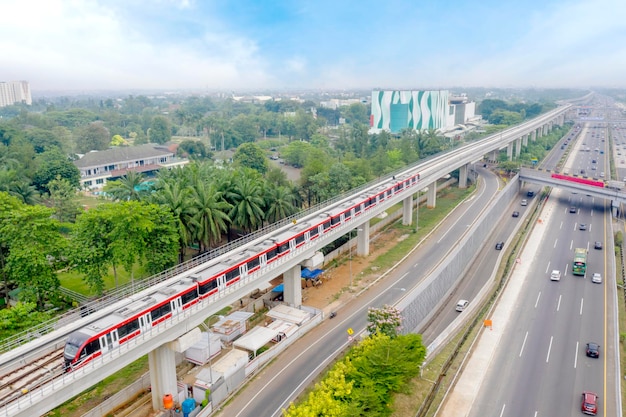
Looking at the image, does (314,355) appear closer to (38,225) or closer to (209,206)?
(209,206)

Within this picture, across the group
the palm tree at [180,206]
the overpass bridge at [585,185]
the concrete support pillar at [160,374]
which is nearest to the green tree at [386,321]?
the concrete support pillar at [160,374]

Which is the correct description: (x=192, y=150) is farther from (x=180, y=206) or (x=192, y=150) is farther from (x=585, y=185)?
(x=585, y=185)

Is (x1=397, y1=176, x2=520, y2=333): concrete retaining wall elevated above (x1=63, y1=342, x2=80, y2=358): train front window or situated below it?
below

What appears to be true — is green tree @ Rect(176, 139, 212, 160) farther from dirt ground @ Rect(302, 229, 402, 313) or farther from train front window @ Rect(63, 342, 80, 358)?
train front window @ Rect(63, 342, 80, 358)

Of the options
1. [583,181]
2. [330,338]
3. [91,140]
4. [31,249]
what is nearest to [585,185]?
[583,181]

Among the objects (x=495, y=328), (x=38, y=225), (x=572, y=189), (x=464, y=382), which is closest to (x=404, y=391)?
(x=464, y=382)

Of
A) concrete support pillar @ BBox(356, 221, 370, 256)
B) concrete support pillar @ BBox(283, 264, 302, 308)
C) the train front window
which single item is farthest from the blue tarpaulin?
the train front window
